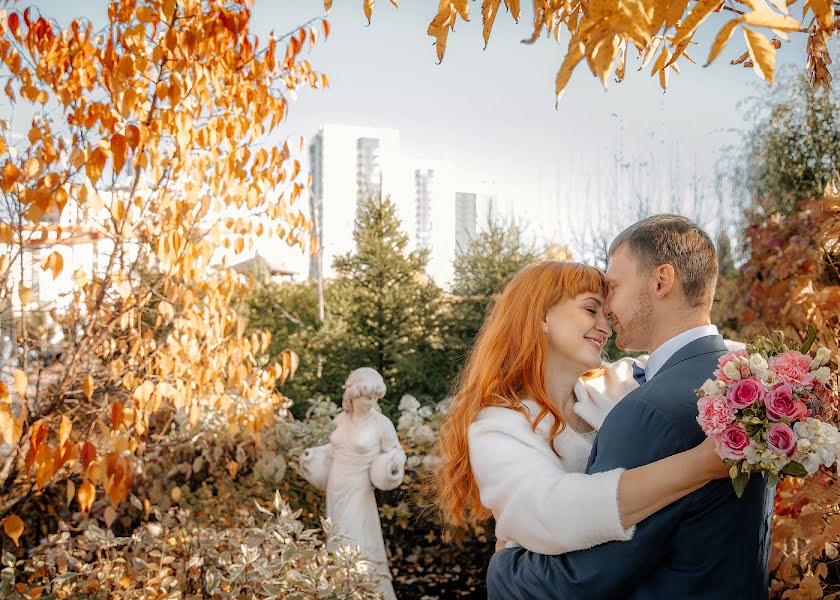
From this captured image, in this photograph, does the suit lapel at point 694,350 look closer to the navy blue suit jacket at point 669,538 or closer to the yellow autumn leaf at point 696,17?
the navy blue suit jacket at point 669,538

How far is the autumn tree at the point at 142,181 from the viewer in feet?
10.1

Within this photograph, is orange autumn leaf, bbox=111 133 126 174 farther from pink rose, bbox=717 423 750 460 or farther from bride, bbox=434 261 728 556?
pink rose, bbox=717 423 750 460

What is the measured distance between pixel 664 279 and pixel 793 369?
50 centimetres

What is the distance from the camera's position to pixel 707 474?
153cm

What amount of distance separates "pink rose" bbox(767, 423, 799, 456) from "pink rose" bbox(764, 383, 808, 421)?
21 millimetres

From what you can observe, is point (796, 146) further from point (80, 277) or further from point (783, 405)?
point (783, 405)

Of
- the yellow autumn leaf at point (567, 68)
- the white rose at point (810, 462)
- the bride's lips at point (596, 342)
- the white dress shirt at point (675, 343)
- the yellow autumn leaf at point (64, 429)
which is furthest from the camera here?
the yellow autumn leaf at point (64, 429)

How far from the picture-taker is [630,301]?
1968mm

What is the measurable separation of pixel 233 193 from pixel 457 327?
665cm

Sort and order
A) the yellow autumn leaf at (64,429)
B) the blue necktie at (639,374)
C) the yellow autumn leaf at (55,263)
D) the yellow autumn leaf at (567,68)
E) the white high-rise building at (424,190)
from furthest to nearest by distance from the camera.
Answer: the white high-rise building at (424,190)
the yellow autumn leaf at (55,263)
the yellow autumn leaf at (64,429)
the blue necktie at (639,374)
the yellow autumn leaf at (567,68)

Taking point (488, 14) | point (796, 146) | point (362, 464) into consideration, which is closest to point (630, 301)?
point (488, 14)

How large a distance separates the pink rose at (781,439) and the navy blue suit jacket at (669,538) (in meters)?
0.24

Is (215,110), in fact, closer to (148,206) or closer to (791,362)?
(148,206)

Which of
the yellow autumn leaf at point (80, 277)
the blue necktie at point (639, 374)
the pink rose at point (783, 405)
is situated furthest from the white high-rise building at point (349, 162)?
the pink rose at point (783, 405)
